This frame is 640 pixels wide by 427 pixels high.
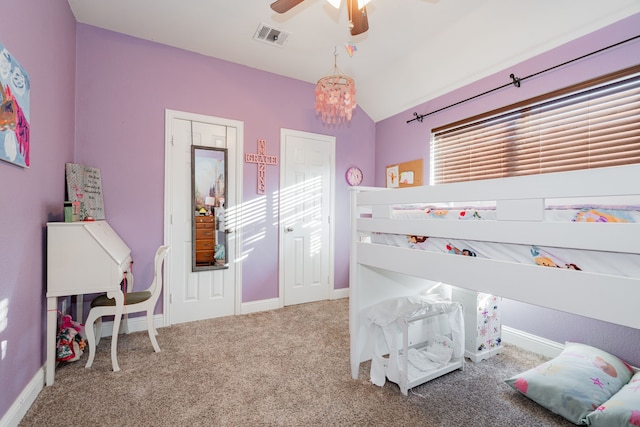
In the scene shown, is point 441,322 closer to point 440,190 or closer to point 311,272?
point 440,190

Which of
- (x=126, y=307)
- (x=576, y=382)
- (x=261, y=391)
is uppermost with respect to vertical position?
(x=126, y=307)

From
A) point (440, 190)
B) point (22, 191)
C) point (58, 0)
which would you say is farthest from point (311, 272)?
point (58, 0)

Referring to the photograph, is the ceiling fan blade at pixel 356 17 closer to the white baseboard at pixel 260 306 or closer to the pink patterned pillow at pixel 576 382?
the pink patterned pillow at pixel 576 382

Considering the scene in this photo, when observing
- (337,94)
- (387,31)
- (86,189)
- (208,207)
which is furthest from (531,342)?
(86,189)

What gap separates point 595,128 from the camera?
6.72ft

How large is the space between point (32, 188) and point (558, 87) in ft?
11.8

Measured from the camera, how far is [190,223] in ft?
9.83

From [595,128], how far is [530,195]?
1.51 meters

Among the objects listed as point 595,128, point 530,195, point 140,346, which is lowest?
point 140,346

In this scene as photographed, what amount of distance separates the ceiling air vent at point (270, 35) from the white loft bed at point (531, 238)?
1869 millimetres

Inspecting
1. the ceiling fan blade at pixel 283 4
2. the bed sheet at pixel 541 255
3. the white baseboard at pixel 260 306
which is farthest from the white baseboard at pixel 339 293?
the ceiling fan blade at pixel 283 4

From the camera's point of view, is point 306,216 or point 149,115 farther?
point 306,216

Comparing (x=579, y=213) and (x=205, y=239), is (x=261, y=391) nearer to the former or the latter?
(x=205, y=239)

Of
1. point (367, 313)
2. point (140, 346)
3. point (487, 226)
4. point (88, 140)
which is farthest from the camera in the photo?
point (88, 140)
